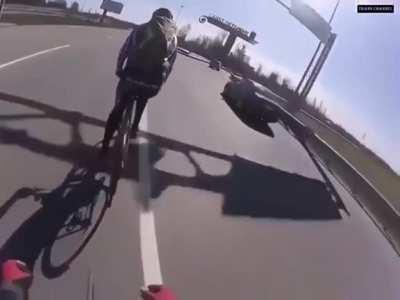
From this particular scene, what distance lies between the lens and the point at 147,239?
7.30 meters

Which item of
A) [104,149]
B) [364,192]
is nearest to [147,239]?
[104,149]

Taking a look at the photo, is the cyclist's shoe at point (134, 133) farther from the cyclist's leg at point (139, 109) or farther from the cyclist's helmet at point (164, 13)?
the cyclist's helmet at point (164, 13)

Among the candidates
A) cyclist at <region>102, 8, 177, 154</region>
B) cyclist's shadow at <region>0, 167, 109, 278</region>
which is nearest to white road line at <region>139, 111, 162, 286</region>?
cyclist's shadow at <region>0, 167, 109, 278</region>

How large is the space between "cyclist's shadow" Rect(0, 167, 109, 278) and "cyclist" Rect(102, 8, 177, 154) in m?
0.97

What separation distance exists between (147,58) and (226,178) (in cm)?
397

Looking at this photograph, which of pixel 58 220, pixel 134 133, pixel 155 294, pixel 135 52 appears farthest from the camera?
pixel 134 133

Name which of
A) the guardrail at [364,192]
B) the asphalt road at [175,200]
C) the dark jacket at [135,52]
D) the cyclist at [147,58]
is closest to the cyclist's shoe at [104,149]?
the asphalt road at [175,200]

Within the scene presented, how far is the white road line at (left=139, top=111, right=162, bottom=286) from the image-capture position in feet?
21.3

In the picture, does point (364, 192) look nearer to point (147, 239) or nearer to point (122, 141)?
point (122, 141)

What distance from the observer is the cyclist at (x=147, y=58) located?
7316 millimetres

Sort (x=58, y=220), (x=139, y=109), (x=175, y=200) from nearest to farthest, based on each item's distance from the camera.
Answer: (x=58, y=220) < (x=139, y=109) < (x=175, y=200)

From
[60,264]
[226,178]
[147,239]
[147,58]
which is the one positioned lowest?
[226,178]

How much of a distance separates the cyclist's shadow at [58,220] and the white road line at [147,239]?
52 cm

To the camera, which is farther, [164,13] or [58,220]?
[164,13]
